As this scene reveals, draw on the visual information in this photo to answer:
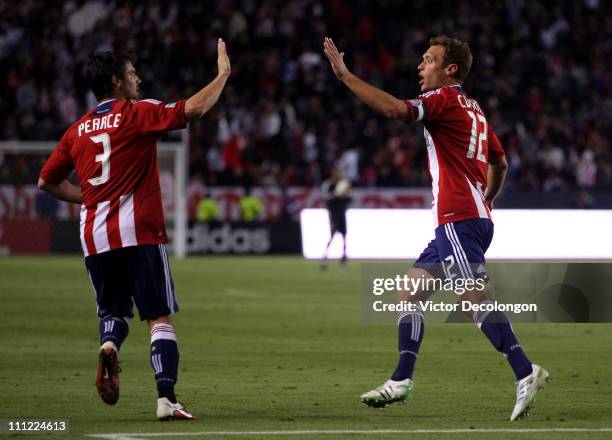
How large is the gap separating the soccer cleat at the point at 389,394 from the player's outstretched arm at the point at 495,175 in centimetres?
153

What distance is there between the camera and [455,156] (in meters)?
8.40

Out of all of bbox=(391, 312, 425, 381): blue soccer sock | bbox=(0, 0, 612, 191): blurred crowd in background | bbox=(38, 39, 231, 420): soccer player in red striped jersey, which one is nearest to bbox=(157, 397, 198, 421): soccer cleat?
bbox=(38, 39, 231, 420): soccer player in red striped jersey

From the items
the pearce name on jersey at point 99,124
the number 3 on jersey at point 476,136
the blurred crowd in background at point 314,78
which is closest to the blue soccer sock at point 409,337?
the number 3 on jersey at point 476,136

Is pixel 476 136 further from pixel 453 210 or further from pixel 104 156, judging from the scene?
pixel 104 156

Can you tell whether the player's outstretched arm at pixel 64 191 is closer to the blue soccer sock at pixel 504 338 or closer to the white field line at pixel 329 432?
the white field line at pixel 329 432

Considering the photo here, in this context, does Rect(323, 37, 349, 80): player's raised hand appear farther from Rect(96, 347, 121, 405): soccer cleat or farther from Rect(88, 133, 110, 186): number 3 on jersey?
Rect(96, 347, 121, 405): soccer cleat

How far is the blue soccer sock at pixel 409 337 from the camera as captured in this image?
8.33 m

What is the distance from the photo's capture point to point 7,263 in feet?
89.1

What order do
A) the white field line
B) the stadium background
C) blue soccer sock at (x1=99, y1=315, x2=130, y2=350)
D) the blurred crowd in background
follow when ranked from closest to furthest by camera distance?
the white field line, blue soccer sock at (x1=99, y1=315, x2=130, y2=350), the stadium background, the blurred crowd in background

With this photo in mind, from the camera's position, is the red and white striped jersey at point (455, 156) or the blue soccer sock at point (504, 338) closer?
the blue soccer sock at point (504, 338)

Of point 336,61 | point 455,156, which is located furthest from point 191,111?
point 455,156

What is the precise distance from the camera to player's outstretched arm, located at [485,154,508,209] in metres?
8.98

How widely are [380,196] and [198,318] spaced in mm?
17484

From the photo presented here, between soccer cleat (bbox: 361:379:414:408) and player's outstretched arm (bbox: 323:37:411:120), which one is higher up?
player's outstretched arm (bbox: 323:37:411:120)
